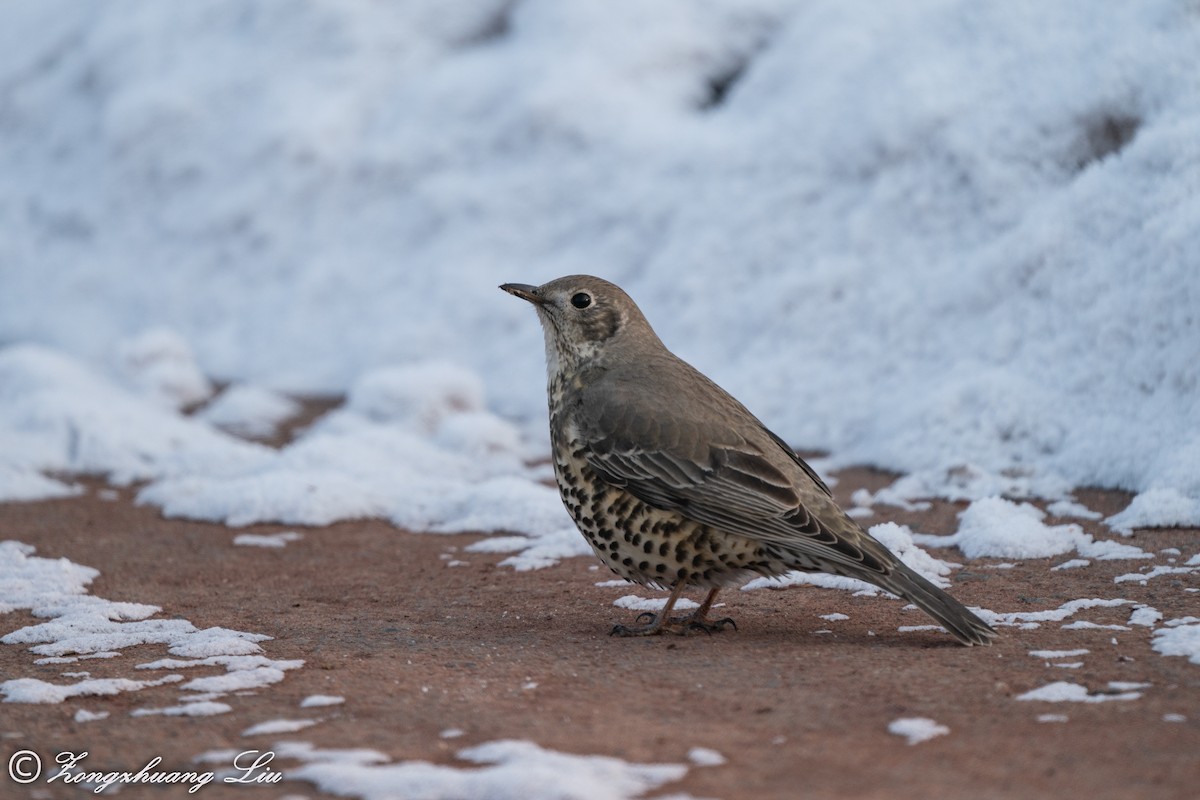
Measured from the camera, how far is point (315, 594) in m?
6.50

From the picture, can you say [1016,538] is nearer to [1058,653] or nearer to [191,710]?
[1058,653]

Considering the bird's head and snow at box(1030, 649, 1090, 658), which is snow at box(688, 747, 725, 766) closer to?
snow at box(1030, 649, 1090, 658)

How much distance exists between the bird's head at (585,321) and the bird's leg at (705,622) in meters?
1.21

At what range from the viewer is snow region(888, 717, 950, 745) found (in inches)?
151

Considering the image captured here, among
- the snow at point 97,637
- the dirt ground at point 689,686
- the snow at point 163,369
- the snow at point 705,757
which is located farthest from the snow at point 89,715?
the snow at point 163,369

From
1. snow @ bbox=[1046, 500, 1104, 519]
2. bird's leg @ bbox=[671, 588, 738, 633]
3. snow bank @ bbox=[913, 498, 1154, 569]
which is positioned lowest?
bird's leg @ bbox=[671, 588, 738, 633]

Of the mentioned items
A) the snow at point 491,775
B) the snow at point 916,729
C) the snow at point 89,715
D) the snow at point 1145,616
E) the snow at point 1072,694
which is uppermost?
the snow at point 1145,616

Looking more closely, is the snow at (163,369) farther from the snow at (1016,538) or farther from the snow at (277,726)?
the snow at (277,726)

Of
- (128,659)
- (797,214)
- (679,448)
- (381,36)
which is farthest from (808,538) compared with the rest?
(381,36)

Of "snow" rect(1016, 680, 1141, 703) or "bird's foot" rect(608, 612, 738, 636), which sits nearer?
"snow" rect(1016, 680, 1141, 703)

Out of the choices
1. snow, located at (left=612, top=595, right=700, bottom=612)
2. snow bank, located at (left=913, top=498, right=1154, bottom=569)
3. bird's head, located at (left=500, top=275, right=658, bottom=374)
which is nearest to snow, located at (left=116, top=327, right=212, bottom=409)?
bird's head, located at (left=500, top=275, right=658, bottom=374)

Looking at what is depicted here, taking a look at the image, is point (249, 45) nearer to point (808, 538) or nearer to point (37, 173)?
point (37, 173)

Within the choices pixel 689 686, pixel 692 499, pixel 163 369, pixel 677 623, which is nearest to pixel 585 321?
pixel 692 499

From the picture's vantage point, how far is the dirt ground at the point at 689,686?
3602 mm
